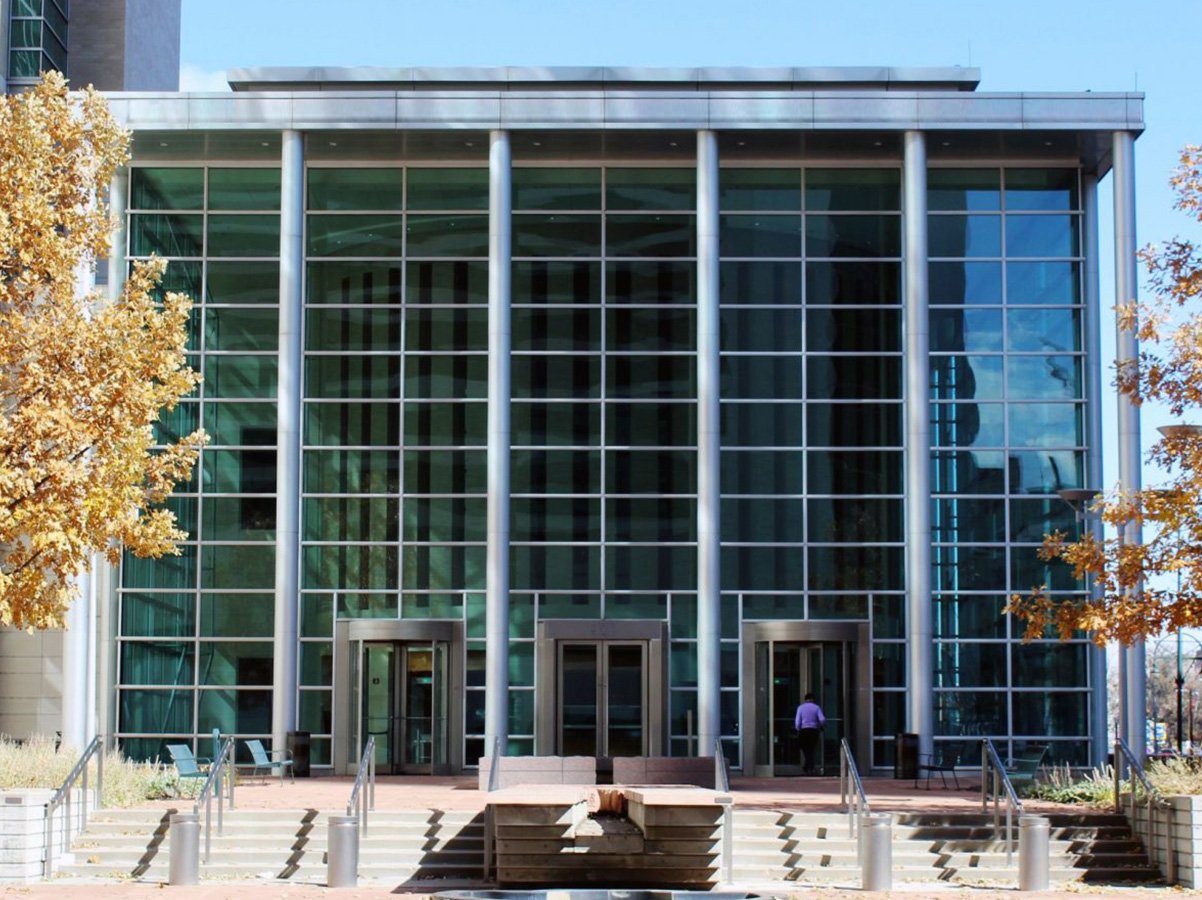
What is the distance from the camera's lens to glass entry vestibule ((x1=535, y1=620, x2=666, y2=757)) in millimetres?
36312

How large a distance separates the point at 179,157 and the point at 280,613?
33.4 feet

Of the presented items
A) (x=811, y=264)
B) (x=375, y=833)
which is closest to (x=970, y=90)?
(x=811, y=264)

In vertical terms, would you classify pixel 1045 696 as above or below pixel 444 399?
below

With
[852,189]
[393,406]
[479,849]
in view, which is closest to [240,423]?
[393,406]

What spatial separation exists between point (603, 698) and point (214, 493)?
29.9 ft

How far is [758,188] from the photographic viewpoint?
3894 cm

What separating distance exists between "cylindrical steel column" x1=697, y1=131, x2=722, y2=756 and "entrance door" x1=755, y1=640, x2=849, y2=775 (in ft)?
3.55

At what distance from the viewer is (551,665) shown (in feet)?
120

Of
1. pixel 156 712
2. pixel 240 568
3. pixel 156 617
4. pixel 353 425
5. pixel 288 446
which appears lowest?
pixel 156 712

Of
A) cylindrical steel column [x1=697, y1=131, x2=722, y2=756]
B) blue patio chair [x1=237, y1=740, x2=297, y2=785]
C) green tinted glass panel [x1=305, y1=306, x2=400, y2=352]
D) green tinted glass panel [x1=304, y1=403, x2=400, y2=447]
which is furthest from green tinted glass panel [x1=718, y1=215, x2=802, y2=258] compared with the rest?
blue patio chair [x1=237, y1=740, x2=297, y2=785]

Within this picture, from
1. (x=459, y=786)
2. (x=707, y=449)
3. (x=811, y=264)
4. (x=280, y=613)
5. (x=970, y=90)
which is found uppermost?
(x=970, y=90)

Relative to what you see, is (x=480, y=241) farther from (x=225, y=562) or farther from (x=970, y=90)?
(x=970, y=90)

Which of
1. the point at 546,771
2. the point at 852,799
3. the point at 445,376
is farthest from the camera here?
the point at 445,376

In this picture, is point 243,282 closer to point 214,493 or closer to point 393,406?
point 393,406
